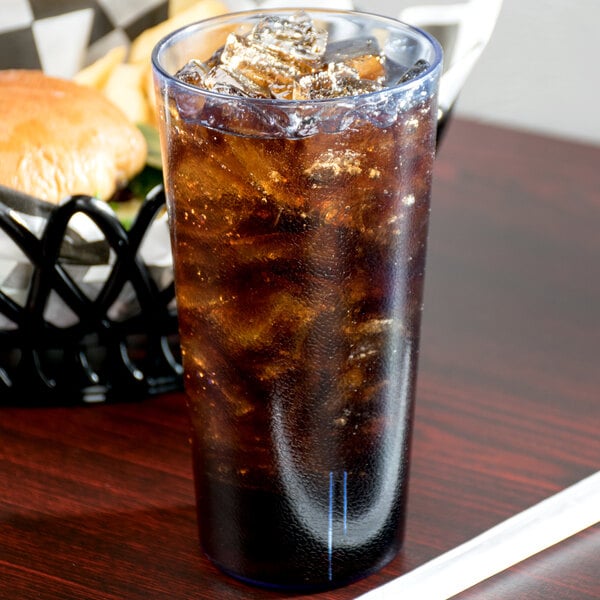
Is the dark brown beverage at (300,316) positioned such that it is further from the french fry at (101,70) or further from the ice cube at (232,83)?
the french fry at (101,70)

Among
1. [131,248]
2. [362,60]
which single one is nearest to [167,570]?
[131,248]

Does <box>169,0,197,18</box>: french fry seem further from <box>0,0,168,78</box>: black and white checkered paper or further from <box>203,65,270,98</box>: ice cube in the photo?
<box>203,65,270,98</box>: ice cube

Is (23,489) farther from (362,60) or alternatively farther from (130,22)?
(130,22)

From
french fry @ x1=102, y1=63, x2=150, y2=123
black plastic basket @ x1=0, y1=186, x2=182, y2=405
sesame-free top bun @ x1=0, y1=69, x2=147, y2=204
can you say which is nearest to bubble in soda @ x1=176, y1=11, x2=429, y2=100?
black plastic basket @ x1=0, y1=186, x2=182, y2=405

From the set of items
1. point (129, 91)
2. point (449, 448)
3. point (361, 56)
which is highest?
point (361, 56)

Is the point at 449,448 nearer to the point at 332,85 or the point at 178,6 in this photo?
the point at 332,85

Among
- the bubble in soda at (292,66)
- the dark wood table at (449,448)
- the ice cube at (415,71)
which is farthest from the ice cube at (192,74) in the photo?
the dark wood table at (449,448)

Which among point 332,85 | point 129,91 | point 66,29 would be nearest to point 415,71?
point 332,85
